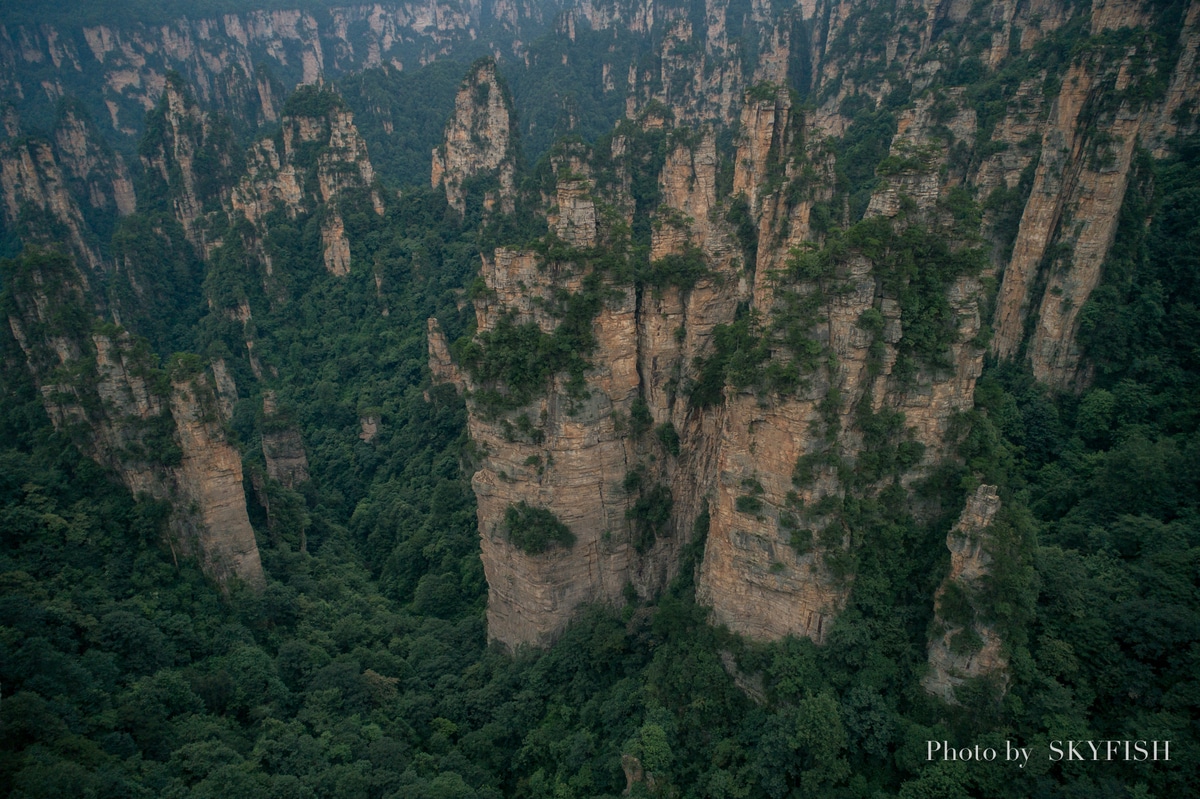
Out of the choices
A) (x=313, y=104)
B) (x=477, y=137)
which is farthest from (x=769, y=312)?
(x=313, y=104)

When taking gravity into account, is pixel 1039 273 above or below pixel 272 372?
above

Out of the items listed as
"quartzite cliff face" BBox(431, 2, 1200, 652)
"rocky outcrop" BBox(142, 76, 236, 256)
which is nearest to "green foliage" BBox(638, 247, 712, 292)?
"quartzite cliff face" BBox(431, 2, 1200, 652)

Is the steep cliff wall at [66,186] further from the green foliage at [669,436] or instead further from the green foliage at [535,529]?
the green foliage at [669,436]

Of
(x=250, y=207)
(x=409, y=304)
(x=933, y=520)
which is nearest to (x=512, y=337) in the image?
(x=933, y=520)

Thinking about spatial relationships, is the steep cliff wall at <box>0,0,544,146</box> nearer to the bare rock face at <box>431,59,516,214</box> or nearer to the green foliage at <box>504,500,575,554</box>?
the bare rock face at <box>431,59,516,214</box>

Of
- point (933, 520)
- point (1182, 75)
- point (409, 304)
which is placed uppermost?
point (1182, 75)

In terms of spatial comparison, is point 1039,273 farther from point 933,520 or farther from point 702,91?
point 702,91

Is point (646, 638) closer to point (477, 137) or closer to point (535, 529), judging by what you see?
point (535, 529)
